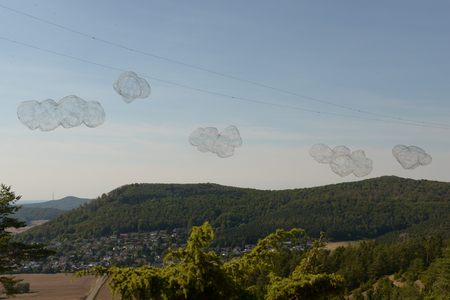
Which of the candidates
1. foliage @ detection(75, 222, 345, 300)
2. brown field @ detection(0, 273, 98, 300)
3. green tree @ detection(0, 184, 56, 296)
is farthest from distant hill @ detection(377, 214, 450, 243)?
foliage @ detection(75, 222, 345, 300)

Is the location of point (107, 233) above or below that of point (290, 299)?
below

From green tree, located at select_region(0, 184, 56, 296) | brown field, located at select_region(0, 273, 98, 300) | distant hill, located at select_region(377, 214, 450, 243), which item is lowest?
brown field, located at select_region(0, 273, 98, 300)

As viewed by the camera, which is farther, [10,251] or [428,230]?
[428,230]

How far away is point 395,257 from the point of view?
80.0 m

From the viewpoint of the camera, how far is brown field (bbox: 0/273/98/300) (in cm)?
7969

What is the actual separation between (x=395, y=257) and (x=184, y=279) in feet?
286

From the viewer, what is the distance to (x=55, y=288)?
89375mm

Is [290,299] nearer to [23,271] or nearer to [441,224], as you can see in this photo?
[23,271]

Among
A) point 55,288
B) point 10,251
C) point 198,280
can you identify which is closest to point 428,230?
point 55,288

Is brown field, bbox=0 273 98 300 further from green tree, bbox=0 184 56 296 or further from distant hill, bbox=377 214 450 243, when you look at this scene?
distant hill, bbox=377 214 450 243

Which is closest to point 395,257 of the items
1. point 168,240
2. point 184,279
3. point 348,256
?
point 348,256

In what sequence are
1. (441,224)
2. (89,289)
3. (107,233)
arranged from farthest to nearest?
(107,233) → (441,224) → (89,289)

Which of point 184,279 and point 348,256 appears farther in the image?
point 348,256

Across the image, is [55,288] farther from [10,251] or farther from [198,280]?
[198,280]
